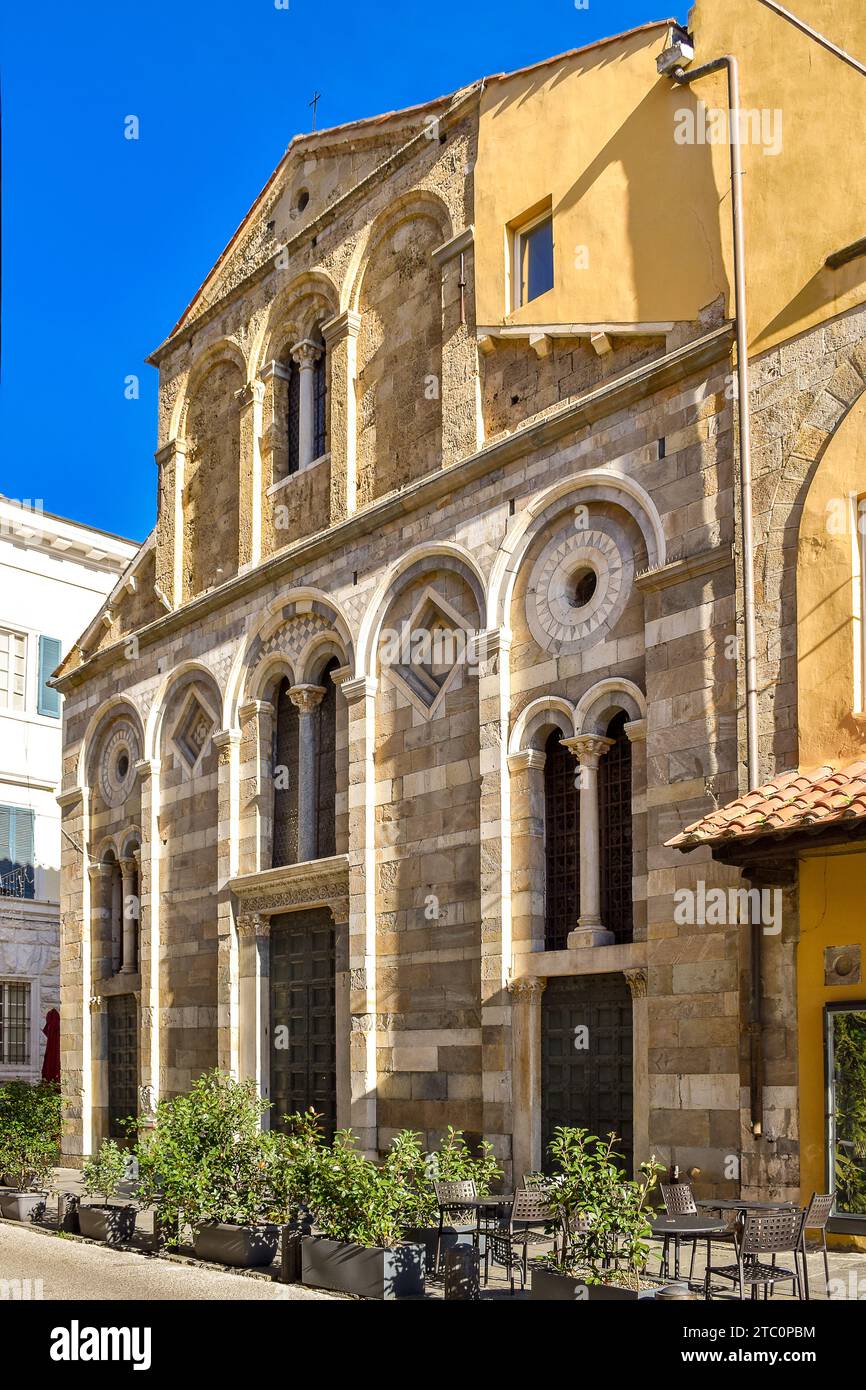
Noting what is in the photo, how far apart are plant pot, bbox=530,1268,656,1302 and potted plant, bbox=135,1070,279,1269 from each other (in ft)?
14.2

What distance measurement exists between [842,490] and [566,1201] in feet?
24.9

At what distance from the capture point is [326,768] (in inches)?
921

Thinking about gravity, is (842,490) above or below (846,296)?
below

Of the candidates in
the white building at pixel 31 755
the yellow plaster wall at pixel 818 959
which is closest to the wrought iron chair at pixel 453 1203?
the yellow plaster wall at pixel 818 959

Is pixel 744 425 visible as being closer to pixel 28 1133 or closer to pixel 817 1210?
pixel 817 1210

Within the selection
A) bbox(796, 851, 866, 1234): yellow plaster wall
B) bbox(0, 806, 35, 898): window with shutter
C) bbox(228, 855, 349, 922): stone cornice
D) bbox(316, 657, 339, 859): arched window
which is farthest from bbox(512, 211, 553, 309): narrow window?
bbox(0, 806, 35, 898): window with shutter

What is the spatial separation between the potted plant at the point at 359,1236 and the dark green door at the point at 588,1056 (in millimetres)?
4117

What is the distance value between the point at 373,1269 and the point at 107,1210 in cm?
583

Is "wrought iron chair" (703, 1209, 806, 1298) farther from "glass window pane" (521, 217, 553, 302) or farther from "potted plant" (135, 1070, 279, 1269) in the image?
"glass window pane" (521, 217, 553, 302)

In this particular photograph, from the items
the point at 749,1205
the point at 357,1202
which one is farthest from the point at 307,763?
the point at 749,1205

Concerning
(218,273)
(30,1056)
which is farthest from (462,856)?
(30,1056)

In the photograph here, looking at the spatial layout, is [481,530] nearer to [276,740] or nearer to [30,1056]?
[276,740]

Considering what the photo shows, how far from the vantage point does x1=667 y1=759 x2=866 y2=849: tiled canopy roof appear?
44.7ft
